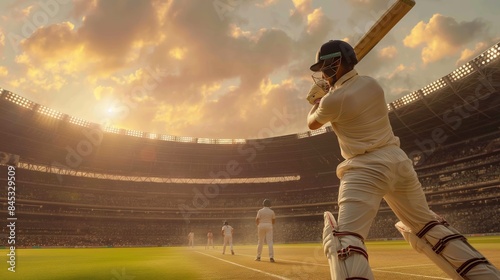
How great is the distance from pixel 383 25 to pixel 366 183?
1.92 m

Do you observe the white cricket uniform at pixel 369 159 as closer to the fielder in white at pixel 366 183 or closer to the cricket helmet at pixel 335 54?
the fielder in white at pixel 366 183

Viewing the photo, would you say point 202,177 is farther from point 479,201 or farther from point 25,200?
point 479,201

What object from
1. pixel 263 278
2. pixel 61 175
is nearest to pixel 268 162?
pixel 61 175

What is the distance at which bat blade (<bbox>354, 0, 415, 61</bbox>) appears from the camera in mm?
3598

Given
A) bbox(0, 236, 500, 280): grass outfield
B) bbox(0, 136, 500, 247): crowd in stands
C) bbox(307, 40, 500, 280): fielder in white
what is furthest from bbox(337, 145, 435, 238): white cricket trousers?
bbox(0, 136, 500, 247): crowd in stands

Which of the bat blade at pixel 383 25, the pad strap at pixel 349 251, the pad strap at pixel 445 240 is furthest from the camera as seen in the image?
the bat blade at pixel 383 25

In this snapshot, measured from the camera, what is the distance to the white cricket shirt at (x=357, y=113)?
3123 millimetres

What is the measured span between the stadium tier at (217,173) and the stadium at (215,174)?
0.15 meters

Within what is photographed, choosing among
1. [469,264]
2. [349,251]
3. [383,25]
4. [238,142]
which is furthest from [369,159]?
[238,142]

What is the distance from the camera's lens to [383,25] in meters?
3.78

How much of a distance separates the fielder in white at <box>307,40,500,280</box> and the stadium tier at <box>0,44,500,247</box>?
32.3 m

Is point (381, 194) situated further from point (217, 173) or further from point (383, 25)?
point (217, 173)

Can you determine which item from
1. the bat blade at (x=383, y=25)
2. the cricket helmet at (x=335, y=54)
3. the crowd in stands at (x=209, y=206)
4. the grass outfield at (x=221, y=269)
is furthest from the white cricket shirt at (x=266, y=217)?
the crowd in stands at (x=209, y=206)

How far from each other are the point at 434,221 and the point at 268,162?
52.9 m
